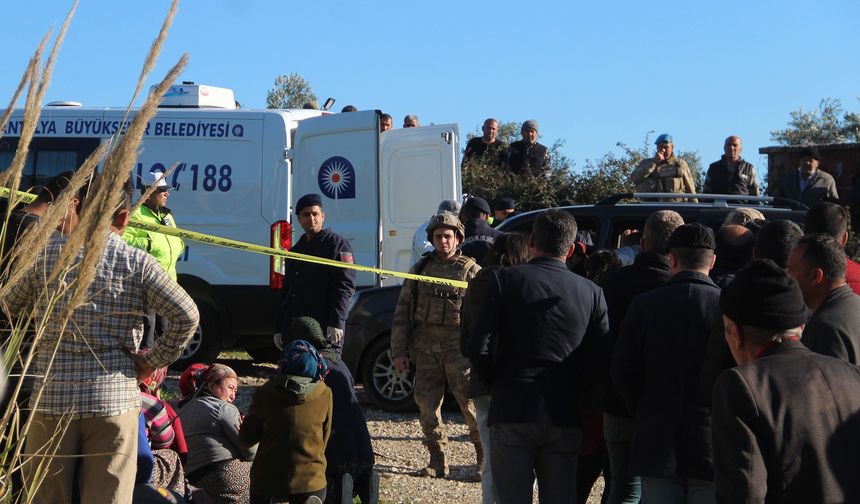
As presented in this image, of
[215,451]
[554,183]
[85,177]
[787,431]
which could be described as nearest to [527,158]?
[554,183]

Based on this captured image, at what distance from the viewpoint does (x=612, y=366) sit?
15.9ft

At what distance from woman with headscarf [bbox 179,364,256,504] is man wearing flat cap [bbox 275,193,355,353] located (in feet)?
4.04

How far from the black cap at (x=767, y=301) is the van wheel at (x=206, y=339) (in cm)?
816

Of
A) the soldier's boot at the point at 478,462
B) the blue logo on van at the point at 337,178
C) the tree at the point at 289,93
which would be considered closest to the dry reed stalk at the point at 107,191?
the soldier's boot at the point at 478,462

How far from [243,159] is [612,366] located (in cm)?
676

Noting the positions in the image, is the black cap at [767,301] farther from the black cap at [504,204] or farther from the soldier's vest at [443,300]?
the black cap at [504,204]

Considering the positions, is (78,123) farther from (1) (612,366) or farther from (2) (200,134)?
(1) (612,366)

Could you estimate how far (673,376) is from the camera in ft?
15.4

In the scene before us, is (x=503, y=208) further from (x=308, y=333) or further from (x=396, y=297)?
(x=308, y=333)

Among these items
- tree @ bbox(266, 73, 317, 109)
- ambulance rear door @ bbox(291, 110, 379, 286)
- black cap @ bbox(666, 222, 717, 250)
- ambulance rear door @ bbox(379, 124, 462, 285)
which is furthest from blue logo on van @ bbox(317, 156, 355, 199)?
tree @ bbox(266, 73, 317, 109)

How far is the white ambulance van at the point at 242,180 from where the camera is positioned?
35.6ft

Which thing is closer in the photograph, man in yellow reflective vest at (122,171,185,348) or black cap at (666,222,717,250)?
black cap at (666,222,717,250)

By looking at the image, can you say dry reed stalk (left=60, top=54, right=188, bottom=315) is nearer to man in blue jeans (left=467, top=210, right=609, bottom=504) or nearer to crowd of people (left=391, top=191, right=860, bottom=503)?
crowd of people (left=391, top=191, right=860, bottom=503)

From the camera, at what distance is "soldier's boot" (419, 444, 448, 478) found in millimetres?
7730
